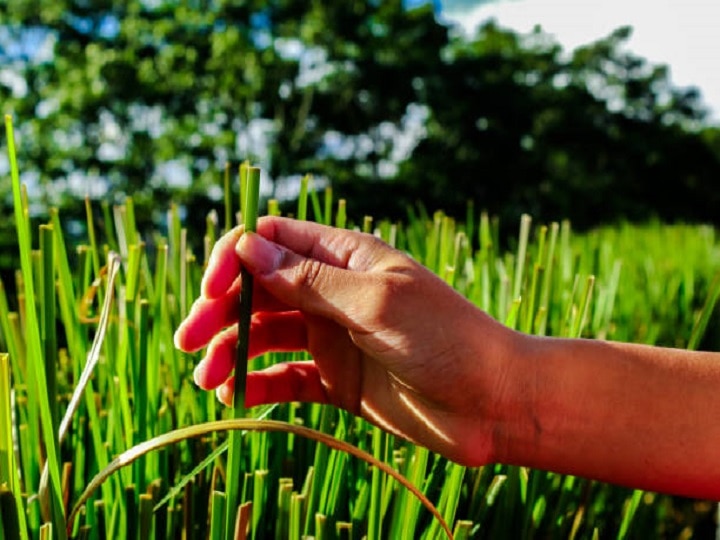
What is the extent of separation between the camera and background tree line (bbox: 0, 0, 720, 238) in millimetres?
17453

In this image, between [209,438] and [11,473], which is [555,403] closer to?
[209,438]

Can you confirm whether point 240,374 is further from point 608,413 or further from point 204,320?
point 608,413

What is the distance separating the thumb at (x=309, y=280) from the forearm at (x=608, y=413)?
7.7 inches

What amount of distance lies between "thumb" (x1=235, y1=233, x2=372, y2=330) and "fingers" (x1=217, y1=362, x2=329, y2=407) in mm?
172

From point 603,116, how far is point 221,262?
30.2 metres

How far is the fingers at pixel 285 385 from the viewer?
32.2 inches

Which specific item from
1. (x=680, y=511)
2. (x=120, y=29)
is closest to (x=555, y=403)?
(x=680, y=511)

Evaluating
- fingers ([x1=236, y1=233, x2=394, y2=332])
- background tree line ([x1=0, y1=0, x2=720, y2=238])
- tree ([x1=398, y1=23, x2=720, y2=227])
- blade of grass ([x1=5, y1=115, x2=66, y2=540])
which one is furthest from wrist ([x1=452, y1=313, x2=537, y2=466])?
tree ([x1=398, y1=23, x2=720, y2=227])

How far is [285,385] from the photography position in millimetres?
823

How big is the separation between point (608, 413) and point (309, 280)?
A: 334mm

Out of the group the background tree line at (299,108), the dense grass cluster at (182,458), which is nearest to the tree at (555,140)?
the background tree line at (299,108)

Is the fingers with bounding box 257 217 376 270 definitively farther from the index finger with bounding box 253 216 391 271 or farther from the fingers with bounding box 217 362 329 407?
the fingers with bounding box 217 362 329 407

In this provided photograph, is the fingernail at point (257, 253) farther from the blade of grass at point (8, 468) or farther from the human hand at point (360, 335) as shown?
the blade of grass at point (8, 468)

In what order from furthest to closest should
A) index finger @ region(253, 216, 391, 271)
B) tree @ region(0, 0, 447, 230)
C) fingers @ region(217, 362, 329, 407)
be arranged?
tree @ region(0, 0, 447, 230) → fingers @ region(217, 362, 329, 407) → index finger @ region(253, 216, 391, 271)
